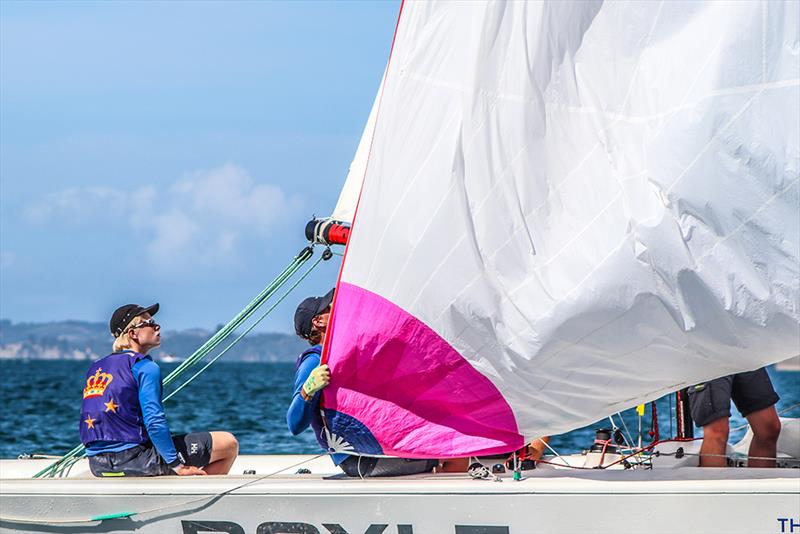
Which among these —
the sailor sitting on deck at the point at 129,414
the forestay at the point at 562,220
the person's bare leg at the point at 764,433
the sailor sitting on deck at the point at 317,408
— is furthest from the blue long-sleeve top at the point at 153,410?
the person's bare leg at the point at 764,433

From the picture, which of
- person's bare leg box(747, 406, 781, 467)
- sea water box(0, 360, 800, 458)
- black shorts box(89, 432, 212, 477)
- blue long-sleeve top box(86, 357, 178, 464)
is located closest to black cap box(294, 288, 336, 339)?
blue long-sleeve top box(86, 357, 178, 464)

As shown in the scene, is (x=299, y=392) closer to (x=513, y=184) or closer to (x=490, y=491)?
(x=490, y=491)

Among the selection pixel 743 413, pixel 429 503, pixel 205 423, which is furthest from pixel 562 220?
pixel 205 423

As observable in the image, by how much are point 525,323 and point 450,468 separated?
0.97m

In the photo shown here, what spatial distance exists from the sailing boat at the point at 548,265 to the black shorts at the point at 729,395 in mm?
449

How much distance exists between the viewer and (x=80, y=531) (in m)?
5.22

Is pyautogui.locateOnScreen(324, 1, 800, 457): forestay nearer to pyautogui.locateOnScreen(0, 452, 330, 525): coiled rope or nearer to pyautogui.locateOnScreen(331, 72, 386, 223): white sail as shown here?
pyautogui.locateOnScreen(0, 452, 330, 525): coiled rope

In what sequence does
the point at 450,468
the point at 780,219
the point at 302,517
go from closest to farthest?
1. the point at 780,219
2. the point at 302,517
3. the point at 450,468

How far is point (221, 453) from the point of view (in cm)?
584

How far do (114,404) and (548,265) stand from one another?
2.01 meters

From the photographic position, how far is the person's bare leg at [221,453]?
5.82 m

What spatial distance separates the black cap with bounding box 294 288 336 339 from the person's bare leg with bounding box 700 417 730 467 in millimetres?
1787

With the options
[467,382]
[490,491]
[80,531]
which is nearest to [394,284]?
[467,382]

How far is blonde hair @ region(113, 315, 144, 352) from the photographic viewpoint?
18.8 feet
